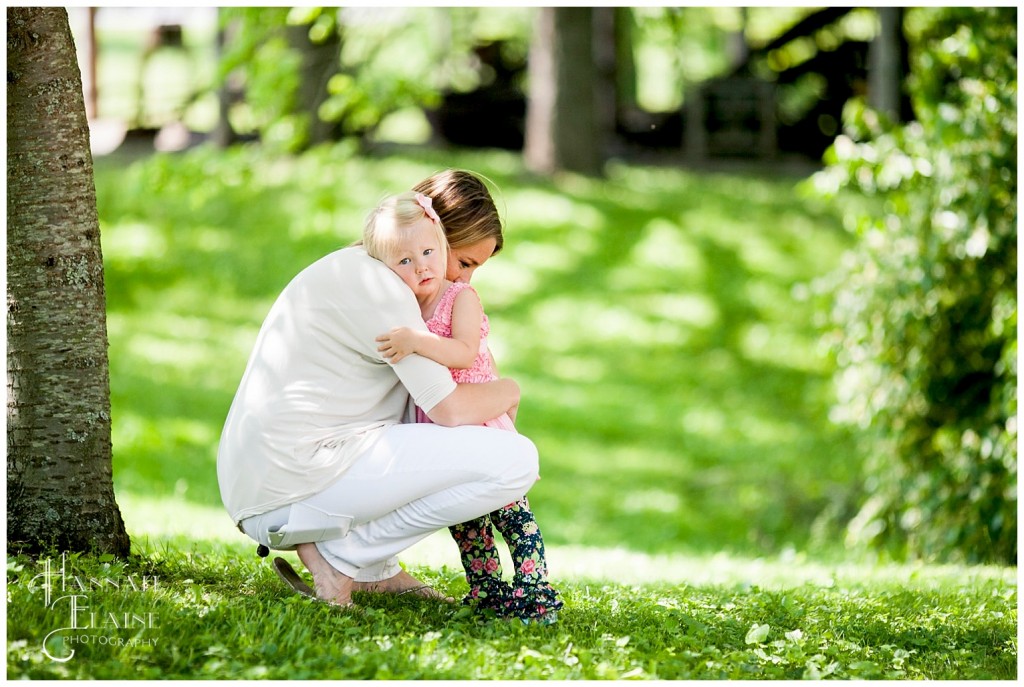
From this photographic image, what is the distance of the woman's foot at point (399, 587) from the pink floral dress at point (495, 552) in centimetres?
17

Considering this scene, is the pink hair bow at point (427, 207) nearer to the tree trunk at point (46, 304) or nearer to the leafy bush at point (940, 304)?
the tree trunk at point (46, 304)

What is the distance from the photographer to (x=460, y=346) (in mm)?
3451

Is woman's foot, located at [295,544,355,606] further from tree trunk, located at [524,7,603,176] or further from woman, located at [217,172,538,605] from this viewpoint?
tree trunk, located at [524,7,603,176]

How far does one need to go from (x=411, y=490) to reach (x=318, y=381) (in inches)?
17.7

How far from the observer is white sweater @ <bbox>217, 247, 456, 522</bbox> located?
338 cm

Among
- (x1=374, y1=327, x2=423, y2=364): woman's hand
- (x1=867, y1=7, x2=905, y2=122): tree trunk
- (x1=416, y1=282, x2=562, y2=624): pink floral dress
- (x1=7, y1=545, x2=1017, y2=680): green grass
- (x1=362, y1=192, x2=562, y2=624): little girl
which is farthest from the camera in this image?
(x1=867, y1=7, x2=905, y2=122): tree trunk

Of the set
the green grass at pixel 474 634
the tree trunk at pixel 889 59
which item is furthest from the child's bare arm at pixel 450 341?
the tree trunk at pixel 889 59

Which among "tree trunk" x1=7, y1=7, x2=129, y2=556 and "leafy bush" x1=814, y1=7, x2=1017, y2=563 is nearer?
"tree trunk" x1=7, y1=7, x2=129, y2=556

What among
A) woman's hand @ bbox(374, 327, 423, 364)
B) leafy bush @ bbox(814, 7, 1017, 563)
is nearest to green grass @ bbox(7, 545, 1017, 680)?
woman's hand @ bbox(374, 327, 423, 364)

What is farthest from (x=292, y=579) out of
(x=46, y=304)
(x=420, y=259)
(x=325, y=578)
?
(x=46, y=304)

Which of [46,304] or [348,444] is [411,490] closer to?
[348,444]

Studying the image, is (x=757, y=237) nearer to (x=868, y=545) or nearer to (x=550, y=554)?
(x=868, y=545)

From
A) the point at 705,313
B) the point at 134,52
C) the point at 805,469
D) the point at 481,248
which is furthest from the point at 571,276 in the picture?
the point at 134,52

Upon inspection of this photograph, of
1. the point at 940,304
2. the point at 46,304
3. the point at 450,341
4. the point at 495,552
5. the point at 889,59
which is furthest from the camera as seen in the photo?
the point at 889,59
